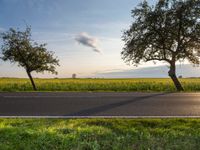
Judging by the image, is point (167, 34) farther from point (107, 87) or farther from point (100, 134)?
point (100, 134)

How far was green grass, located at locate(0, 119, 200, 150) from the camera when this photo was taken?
701 cm

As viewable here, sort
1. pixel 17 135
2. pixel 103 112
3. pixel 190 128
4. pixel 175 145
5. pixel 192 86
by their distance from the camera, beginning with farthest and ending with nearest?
1. pixel 192 86
2. pixel 103 112
3. pixel 190 128
4. pixel 17 135
5. pixel 175 145

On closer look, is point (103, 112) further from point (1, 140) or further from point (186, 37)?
point (186, 37)

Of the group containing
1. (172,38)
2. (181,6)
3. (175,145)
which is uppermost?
(181,6)

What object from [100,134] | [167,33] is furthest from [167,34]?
[100,134]

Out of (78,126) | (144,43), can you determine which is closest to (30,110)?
(78,126)

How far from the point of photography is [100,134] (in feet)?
26.1

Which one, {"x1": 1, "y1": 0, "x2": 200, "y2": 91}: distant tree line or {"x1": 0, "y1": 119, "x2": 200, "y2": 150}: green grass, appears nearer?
{"x1": 0, "y1": 119, "x2": 200, "y2": 150}: green grass

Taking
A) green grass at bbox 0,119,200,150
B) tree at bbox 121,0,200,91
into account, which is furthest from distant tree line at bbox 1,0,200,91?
green grass at bbox 0,119,200,150

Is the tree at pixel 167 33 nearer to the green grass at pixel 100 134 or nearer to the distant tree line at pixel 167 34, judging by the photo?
the distant tree line at pixel 167 34

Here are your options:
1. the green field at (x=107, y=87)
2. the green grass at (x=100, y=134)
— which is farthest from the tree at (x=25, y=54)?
the green grass at (x=100, y=134)

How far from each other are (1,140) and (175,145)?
12.3 feet

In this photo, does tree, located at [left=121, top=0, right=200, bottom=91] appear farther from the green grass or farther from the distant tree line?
the green grass

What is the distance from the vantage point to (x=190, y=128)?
29.3 feet
